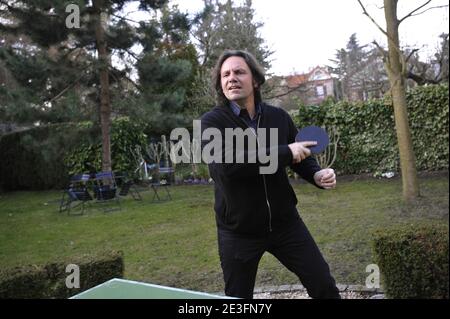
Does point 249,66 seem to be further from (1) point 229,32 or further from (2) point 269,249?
(1) point 229,32

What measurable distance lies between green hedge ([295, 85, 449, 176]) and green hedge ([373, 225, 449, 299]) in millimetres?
5397

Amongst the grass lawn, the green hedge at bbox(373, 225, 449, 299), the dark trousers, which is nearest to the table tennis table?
the dark trousers

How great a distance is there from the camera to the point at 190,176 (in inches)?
444

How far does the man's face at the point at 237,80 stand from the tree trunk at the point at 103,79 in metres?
7.65

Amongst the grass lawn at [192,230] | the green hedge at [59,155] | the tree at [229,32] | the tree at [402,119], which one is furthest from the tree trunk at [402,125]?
the tree at [229,32]

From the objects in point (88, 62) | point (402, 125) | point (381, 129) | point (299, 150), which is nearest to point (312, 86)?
point (381, 129)

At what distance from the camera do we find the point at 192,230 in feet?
19.6

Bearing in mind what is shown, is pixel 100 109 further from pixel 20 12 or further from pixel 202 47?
pixel 202 47

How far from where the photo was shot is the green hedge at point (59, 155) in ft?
33.3

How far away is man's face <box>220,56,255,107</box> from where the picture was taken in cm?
193

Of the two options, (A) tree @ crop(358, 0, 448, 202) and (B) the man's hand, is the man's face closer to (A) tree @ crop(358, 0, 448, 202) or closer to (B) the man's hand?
(B) the man's hand

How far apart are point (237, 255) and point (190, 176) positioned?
9434 millimetres

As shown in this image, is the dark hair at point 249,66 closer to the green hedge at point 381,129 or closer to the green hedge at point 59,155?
the green hedge at point 381,129

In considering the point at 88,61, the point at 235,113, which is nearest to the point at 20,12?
the point at 88,61
